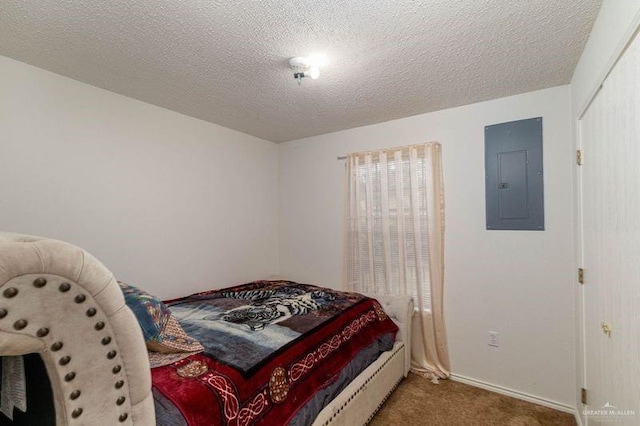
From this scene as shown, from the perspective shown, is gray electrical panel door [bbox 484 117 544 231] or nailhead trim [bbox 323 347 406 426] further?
gray electrical panel door [bbox 484 117 544 231]

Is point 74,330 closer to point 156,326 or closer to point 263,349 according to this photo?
point 156,326

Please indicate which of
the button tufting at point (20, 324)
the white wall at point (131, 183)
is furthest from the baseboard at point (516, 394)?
the button tufting at point (20, 324)

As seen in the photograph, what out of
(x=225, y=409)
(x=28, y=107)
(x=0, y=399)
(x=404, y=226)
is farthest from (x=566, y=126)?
(x=28, y=107)

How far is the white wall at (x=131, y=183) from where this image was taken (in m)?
1.95

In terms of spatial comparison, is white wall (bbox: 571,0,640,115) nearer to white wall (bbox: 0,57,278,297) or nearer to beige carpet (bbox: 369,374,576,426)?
beige carpet (bbox: 369,374,576,426)

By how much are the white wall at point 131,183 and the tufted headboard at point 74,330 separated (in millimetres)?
1925

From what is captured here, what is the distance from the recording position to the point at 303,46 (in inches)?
68.9

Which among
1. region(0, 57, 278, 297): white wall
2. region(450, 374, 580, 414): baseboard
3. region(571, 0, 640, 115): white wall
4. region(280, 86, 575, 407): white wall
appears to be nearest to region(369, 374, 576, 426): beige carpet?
region(450, 374, 580, 414): baseboard

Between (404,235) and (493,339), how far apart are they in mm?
1120

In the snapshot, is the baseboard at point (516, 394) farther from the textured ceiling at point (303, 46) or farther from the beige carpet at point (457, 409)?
the textured ceiling at point (303, 46)

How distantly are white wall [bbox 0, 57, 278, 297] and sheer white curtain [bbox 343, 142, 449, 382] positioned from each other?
4.12 feet

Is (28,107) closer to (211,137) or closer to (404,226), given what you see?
(211,137)

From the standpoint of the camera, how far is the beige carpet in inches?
81.0

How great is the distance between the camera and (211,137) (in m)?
3.11
